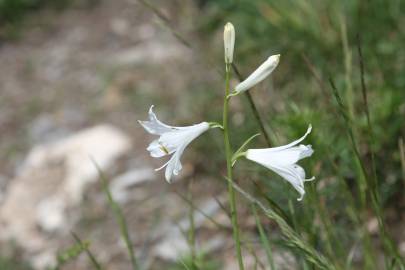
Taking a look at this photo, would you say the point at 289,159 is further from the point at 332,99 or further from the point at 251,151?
the point at 332,99

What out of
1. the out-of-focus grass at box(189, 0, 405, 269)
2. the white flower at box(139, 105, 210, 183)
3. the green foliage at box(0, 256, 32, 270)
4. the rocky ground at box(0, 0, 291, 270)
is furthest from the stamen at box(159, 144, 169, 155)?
the green foliage at box(0, 256, 32, 270)

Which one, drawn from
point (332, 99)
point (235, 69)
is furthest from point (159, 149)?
point (332, 99)

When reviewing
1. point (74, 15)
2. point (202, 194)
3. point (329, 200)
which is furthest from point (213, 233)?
point (74, 15)

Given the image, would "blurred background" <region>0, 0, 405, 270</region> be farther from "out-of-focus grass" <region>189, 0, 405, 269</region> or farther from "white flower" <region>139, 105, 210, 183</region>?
"white flower" <region>139, 105, 210, 183</region>

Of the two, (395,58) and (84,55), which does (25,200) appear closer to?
(84,55)

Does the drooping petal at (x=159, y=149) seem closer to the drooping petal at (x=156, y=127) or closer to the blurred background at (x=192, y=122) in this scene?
the drooping petal at (x=156, y=127)

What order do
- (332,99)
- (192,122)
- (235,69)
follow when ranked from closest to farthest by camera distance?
(235,69) < (332,99) < (192,122)

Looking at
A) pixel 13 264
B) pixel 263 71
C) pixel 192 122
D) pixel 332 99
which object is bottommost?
pixel 13 264
